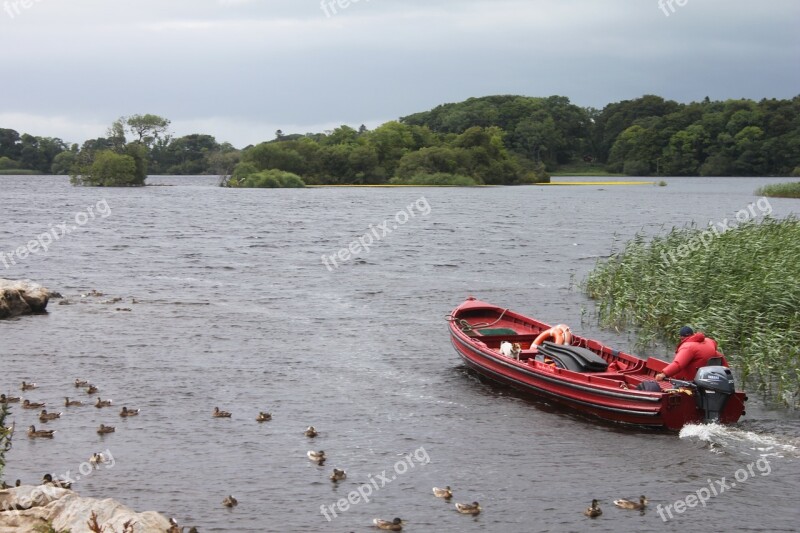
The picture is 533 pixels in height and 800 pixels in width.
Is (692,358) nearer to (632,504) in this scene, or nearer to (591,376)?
(591,376)

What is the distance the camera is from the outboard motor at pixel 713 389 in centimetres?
2127

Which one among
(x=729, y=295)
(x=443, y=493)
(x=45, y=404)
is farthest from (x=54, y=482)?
(x=729, y=295)

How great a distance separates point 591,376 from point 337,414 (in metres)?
6.44

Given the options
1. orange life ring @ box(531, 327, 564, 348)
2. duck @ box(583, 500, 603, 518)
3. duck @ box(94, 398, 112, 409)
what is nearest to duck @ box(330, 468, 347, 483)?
duck @ box(583, 500, 603, 518)

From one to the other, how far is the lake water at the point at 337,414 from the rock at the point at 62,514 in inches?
127

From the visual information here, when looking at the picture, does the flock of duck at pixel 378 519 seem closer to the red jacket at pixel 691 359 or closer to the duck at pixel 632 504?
the duck at pixel 632 504

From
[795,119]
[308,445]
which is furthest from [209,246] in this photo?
[795,119]

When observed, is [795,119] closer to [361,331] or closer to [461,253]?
[461,253]

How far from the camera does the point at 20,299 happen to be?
118 feet

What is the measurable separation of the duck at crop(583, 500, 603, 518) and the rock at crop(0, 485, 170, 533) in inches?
303

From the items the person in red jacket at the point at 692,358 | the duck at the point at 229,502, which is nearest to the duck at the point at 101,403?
the duck at the point at 229,502

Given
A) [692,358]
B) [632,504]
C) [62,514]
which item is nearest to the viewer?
[62,514]

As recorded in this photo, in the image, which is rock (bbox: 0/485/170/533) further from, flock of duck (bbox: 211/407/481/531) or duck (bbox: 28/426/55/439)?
duck (bbox: 28/426/55/439)

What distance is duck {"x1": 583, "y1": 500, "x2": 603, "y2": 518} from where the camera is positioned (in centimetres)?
1719
